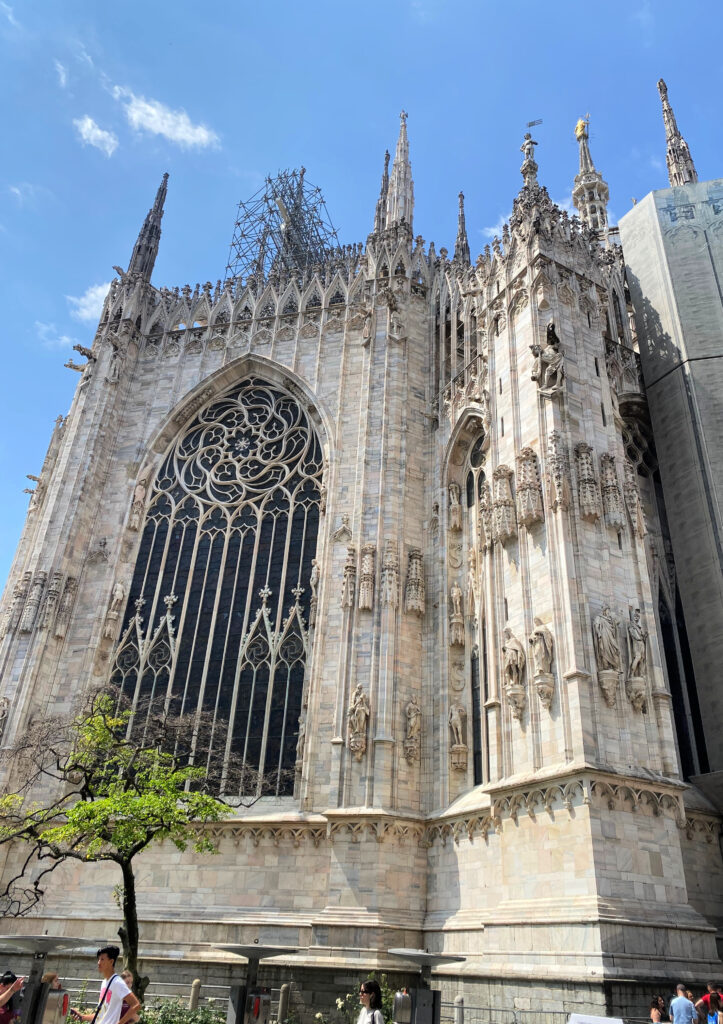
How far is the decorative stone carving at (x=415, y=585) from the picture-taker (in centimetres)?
2284

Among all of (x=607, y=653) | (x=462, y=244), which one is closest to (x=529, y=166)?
(x=462, y=244)

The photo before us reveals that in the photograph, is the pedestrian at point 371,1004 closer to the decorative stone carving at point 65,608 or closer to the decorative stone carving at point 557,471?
the decorative stone carving at point 557,471

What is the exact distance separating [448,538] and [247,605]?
6.85m

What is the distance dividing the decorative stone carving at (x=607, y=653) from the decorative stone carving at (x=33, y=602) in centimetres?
1754

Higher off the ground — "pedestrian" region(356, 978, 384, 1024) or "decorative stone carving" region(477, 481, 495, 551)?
"decorative stone carving" region(477, 481, 495, 551)

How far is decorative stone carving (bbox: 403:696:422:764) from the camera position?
20.8m

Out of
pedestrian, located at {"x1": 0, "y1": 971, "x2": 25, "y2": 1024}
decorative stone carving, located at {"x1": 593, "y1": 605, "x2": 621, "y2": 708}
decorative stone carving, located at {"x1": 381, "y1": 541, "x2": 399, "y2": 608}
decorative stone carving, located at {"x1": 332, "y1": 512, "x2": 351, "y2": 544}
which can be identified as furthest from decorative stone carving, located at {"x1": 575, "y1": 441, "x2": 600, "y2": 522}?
pedestrian, located at {"x1": 0, "y1": 971, "x2": 25, "y2": 1024}

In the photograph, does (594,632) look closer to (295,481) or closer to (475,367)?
(475,367)

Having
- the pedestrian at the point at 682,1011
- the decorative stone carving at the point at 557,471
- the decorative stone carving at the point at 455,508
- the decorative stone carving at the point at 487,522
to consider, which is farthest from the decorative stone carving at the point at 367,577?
the pedestrian at the point at 682,1011

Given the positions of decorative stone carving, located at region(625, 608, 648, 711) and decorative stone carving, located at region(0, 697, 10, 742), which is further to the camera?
decorative stone carving, located at region(0, 697, 10, 742)

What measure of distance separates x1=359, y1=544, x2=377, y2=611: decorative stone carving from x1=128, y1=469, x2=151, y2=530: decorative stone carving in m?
9.38

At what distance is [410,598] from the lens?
2295 centimetres

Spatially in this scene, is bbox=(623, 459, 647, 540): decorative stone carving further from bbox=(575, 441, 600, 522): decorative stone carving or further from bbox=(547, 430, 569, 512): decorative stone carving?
bbox=(547, 430, 569, 512): decorative stone carving

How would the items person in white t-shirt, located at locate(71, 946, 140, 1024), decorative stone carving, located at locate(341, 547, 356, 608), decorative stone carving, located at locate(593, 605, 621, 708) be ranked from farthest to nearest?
decorative stone carving, located at locate(341, 547, 356, 608), decorative stone carving, located at locate(593, 605, 621, 708), person in white t-shirt, located at locate(71, 946, 140, 1024)
